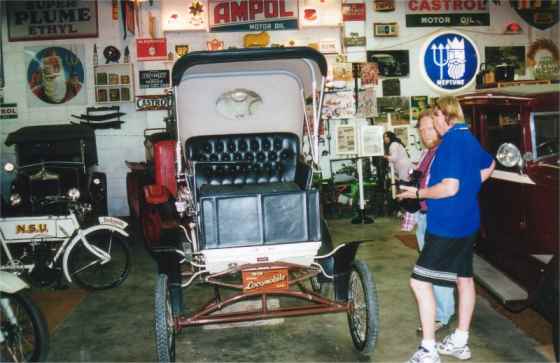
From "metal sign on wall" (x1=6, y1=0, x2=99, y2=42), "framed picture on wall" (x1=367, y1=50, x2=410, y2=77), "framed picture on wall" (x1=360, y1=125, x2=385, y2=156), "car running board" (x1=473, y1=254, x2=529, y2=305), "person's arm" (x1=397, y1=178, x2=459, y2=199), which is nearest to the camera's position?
"person's arm" (x1=397, y1=178, x2=459, y2=199)

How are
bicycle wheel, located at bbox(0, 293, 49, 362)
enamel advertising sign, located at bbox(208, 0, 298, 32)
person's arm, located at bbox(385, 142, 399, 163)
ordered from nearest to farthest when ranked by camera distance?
bicycle wheel, located at bbox(0, 293, 49, 362) < person's arm, located at bbox(385, 142, 399, 163) < enamel advertising sign, located at bbox(208, 0, 298, 32)

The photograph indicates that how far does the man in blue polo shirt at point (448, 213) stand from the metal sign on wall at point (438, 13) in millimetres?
8379

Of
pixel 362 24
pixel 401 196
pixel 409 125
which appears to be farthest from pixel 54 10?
pixel 401 196

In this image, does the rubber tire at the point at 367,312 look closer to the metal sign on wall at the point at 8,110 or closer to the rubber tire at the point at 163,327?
the rubber tire at the point at 163,327

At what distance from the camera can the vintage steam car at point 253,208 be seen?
3881 mm

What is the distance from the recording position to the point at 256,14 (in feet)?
35.3

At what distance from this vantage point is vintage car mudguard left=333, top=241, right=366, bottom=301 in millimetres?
4113

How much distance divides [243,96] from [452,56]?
22.9ft

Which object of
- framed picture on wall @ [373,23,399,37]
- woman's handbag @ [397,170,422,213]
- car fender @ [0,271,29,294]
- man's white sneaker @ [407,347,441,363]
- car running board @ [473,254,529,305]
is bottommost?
man's white sneaker @ [407,347,441,363]

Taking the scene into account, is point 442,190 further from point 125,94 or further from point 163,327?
point 125,94

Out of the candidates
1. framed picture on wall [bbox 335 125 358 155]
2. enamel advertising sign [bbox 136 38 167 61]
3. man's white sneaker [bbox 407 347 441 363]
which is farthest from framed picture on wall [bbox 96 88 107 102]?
man's white sneaker [bbox 407 347 441 363]

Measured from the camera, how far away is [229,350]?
4273mm

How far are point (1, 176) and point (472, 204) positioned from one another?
10365mm

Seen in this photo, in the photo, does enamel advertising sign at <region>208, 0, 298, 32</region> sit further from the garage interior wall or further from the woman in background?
the woman in background
